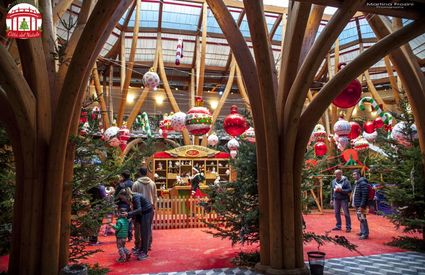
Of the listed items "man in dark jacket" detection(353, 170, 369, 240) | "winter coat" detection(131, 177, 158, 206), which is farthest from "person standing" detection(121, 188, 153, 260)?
"man in dark jacket" detection(353, 170, 369, 240)

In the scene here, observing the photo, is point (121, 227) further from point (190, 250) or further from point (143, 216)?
point (190, 250)

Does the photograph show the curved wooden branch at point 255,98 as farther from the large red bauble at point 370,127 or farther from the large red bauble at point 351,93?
the large red bauble at point 370,127

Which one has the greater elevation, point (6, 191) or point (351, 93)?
point (351, 93)

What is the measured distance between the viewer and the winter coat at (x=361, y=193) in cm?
788

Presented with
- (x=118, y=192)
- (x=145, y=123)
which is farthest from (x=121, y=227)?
(x=145, y=123)

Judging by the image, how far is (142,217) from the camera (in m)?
6.09

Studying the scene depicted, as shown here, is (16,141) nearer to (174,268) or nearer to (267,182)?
(174,268)

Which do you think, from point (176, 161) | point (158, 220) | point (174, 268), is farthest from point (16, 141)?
point (176, 161)

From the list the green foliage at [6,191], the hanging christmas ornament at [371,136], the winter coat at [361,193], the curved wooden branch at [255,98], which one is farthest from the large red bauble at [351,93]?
the hanging christmas ornament at [371,136]

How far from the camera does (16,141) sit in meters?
4.03

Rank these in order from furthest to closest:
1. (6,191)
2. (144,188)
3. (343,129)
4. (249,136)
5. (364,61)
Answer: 1. (343,129)
2. (249,136)
3. (144,188)
4. (6,191)
5. (364,61)

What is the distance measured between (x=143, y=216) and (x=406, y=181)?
5.26 meters

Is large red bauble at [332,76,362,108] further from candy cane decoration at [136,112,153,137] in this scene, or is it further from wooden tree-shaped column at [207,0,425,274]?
candy cane decoration at [136,112,153,137]

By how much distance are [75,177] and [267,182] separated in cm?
278
